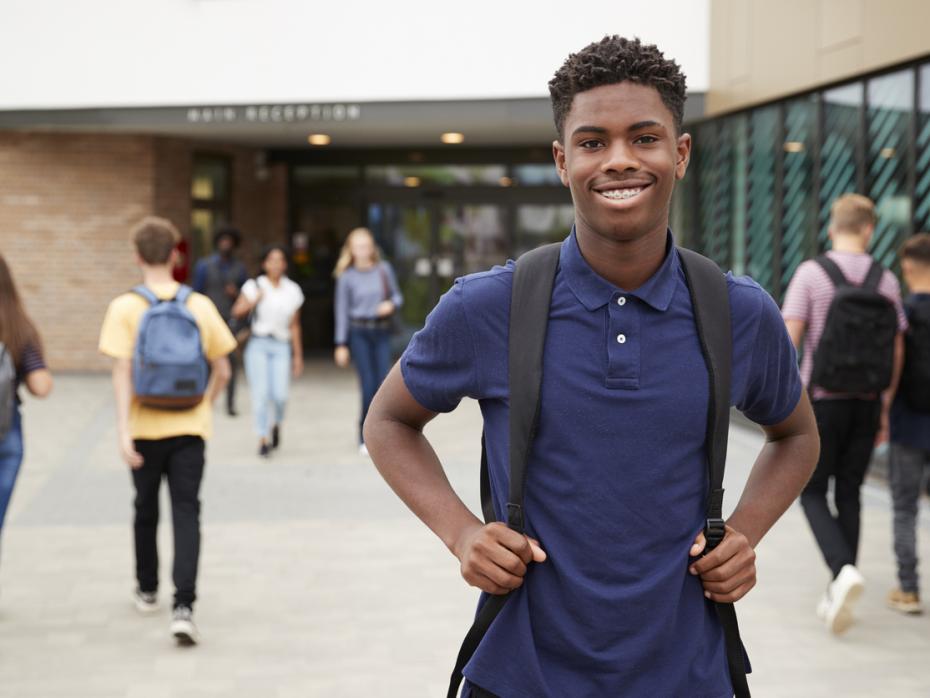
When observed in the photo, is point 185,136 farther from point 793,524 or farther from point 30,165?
point 793,524

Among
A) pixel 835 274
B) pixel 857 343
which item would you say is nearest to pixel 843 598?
pixel 857 343

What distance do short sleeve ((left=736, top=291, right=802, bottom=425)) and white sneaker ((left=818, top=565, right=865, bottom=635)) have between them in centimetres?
350

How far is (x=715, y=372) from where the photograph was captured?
6.80 feet

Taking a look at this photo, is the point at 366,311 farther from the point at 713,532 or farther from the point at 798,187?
the point at 713,532

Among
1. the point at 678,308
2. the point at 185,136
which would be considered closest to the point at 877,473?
the point at 678,308

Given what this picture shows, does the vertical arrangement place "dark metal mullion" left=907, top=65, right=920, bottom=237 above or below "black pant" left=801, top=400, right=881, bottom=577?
above

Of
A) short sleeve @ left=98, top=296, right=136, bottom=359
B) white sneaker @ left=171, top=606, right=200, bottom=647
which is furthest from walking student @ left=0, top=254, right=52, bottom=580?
white sneaker @ left=171, top=606, right=200, bottom=647

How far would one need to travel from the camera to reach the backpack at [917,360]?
594 centimetres

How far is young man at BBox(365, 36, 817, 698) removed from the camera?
2.05 m

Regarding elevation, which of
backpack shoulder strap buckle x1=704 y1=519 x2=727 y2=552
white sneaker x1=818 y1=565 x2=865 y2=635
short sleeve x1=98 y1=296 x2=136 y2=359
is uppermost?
short sleeve x1=98 y1=296 x2=136 y2=359

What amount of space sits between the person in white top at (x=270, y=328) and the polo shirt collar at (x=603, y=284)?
27.1 feet

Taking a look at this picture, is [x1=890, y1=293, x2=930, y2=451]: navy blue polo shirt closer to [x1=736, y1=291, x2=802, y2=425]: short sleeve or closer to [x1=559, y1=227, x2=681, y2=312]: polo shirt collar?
[x1=736, y1=291, x2=802, y2=425]: short sleeve

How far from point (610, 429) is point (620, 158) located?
1.47 feet

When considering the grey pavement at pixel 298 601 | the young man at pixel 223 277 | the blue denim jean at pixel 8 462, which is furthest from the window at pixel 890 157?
the young man at pixel 223 277
